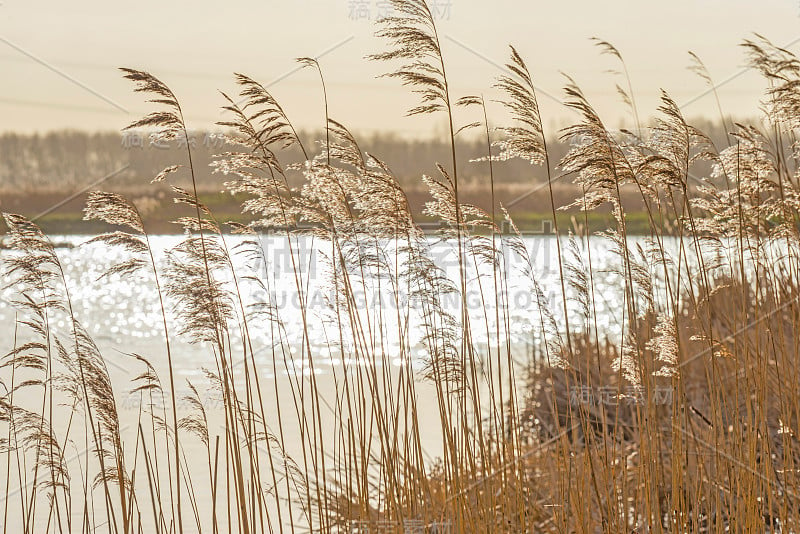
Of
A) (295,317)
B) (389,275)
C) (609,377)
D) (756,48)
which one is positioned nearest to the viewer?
(756,48)

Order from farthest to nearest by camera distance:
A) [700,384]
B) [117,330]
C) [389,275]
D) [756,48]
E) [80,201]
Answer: [117,330] < [700,384] < [389,275] < [756,48] < [80,201]

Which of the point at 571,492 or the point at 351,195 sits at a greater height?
the point at 351,195

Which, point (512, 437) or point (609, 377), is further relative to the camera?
point (609, 377)

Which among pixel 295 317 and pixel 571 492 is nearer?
Result: pixel 571 492

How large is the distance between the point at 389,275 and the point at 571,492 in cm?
90

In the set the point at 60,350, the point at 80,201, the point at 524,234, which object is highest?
the point at 80,201

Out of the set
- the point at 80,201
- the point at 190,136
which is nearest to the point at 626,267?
the point at 190,136

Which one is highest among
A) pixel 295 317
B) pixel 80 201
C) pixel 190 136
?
pixel 190 136

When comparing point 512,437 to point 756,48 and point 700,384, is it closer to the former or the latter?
point 756,48

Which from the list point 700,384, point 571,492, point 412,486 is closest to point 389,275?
point 412,486

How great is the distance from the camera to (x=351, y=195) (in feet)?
8.92

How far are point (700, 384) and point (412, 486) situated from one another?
10.9 feet

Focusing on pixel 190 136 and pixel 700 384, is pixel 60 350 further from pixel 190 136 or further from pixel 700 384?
pixel 700 384

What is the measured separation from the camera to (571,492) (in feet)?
9.12
